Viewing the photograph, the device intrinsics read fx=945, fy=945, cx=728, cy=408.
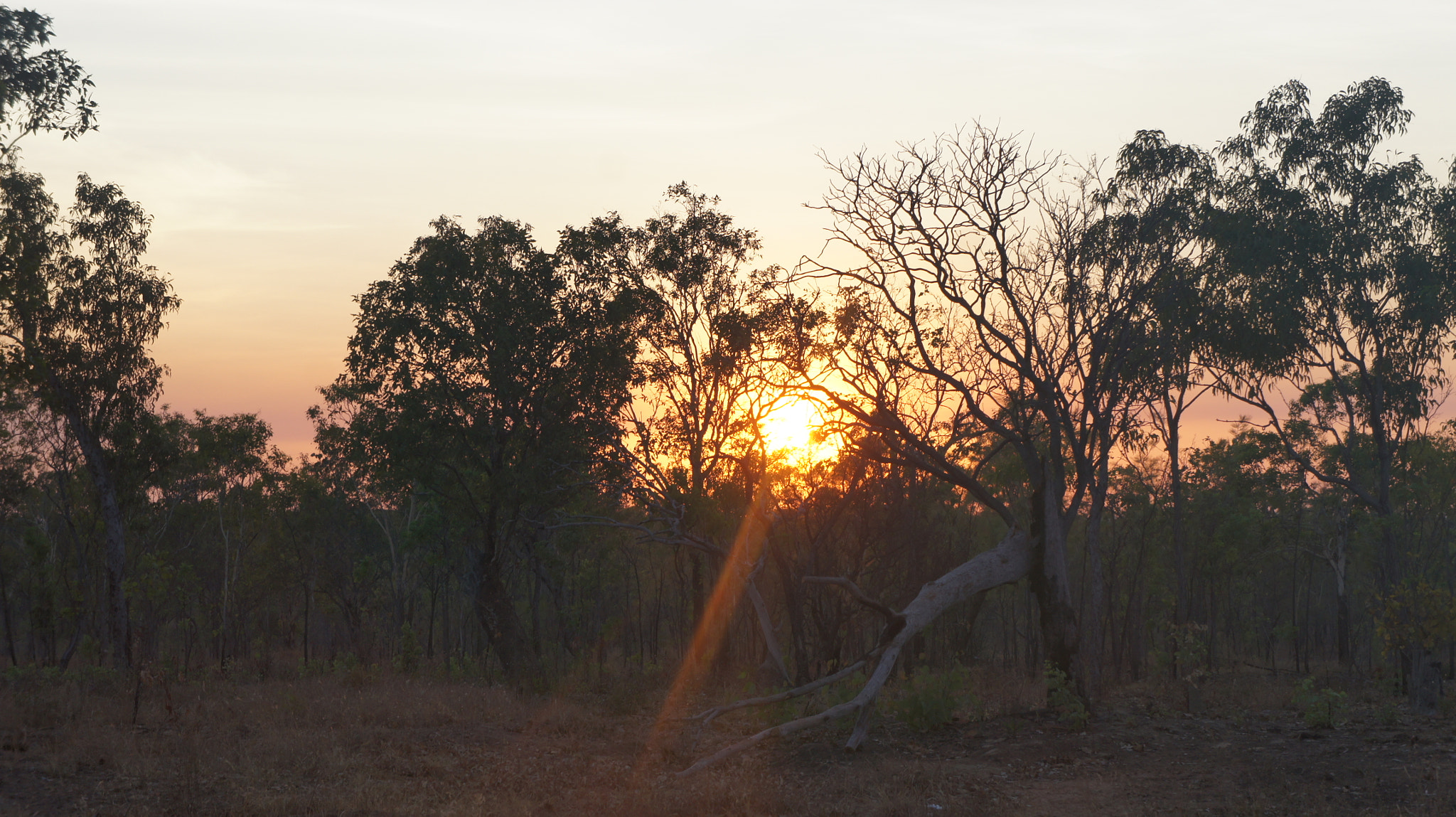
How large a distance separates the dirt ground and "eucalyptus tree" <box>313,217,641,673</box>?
241 inches

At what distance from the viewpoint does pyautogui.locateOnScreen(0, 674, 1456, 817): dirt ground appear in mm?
10461

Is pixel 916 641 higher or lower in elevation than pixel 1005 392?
lower

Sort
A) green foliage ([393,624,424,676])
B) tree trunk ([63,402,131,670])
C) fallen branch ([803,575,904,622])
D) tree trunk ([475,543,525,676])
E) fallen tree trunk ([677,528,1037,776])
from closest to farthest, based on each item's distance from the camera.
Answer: fallen tree trunk ([677,528,1037,776])
fallen branch ([803,575,904,622])
tree trunk ([63,402,131,670])
tree trunk ([475,543,525,676])
green foliage ([393,624,424,676])

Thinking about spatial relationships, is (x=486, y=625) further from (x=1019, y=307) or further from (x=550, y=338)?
(x=1019, y=307)

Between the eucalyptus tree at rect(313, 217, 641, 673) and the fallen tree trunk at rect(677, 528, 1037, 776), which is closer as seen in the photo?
the fallen tree trunk at rect(677, 528, 1037, 776)

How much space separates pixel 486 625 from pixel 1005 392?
14.2m

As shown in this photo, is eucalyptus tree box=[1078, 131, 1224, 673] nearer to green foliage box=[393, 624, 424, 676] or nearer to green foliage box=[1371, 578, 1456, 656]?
green foliage box=[1371, 578, 1456, 656]

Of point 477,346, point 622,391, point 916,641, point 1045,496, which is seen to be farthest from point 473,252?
point 916,641

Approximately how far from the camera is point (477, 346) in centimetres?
2339

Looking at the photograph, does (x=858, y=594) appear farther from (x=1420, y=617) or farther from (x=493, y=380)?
(x=493, y=380)

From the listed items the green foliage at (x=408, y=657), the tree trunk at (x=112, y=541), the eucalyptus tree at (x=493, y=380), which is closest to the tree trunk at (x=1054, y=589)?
the eucalyptus tree at (x=493, y=380)

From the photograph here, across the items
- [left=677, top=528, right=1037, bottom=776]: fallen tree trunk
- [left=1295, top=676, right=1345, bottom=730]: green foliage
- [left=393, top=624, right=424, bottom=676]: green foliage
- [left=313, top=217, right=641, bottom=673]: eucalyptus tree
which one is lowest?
[left=393, top=624, right=424, bottom=676]: green foliage

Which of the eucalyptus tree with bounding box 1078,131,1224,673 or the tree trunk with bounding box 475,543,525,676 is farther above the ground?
the eucalyptus tree with bounding box 1078,131,1224,673

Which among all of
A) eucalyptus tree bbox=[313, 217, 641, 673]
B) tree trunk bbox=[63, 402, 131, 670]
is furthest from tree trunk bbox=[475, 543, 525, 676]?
tree trunk bbox=[63, 402, 131, 670]
